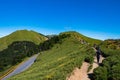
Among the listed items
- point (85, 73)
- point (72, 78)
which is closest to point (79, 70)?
point (85, 73)

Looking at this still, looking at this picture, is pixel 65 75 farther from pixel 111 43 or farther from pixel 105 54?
pixel 111 43

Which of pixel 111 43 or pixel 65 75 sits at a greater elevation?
pixel 111 43

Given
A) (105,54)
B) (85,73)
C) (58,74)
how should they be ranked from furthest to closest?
1. (105,54)
2. (85,73)
3. (58,74)

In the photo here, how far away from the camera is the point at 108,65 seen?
3459cm

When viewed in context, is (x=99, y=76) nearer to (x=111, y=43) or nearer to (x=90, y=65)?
(x=90, y=65)

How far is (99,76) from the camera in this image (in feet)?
100

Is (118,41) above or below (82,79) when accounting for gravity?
above

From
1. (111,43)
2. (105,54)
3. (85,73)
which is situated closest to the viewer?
(85,73)

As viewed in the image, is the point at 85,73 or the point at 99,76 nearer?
the point at 99,76

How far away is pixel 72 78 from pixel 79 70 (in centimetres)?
328

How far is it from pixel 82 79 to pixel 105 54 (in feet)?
60.7

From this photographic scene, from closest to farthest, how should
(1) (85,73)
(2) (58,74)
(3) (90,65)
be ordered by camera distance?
(2) (58,74), (1) (85,73), (3) (90,65)

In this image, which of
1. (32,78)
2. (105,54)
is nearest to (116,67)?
(32,78)

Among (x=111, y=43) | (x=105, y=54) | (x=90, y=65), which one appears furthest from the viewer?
(x=111, y=43)
